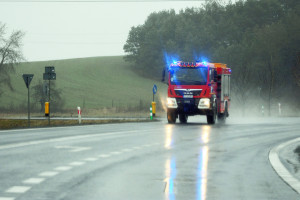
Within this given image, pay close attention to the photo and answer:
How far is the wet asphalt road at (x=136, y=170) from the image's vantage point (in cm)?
1013

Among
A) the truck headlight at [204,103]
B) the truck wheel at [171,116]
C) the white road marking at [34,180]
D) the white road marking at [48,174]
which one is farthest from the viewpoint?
the truck wheel at [171,116]

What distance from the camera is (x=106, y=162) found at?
14.8 m

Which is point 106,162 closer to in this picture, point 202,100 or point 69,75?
point 202,100

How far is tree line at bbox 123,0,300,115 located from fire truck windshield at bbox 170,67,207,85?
45.8 metres

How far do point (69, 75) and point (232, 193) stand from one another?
99302mm

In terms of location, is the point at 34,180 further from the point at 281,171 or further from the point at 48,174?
the point at 281,171

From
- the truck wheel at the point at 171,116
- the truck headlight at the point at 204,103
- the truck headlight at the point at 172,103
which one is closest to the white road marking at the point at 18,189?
the truck headlight at the point at 204,103

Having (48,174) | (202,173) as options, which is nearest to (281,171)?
(202,173)

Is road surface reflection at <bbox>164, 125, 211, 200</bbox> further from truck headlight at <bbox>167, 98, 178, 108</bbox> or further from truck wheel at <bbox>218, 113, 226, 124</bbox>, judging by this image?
truck wheel at <bbox>218, 113, 226, 124</bbox>

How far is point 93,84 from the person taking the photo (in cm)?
10231

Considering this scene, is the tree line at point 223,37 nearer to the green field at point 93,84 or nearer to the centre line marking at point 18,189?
the green field at point 93,84

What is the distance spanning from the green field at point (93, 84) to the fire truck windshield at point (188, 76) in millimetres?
36564

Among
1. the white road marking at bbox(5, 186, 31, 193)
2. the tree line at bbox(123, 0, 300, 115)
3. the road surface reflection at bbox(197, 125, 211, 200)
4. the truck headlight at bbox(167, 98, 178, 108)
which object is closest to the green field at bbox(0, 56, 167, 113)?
the tree line at bbox(123, 0, 300, 115)

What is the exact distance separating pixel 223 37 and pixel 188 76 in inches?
3246
